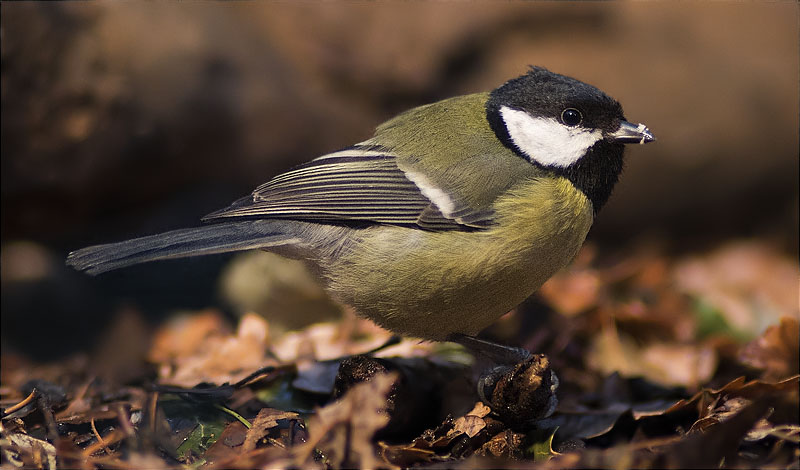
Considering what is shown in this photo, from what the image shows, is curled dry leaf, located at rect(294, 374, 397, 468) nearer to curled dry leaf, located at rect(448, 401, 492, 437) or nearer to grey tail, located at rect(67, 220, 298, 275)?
curled dry leaf, located at rect(448, 401, 492, 437)

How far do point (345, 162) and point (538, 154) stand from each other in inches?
27.2

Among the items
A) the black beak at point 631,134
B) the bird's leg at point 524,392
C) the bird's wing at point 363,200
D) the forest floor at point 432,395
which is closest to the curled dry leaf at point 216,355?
the forest floor at point 432,395

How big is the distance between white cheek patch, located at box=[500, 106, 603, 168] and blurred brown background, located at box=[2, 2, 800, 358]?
7.03ft

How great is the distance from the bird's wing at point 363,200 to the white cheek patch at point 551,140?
316 millimetres

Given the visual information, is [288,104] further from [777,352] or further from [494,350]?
[777,352]

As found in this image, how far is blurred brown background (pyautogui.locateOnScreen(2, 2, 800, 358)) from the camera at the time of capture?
12.8 ft

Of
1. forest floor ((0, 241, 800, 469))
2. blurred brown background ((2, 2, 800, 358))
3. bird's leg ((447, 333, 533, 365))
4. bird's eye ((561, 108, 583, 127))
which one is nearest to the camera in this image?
forest floor ((0, 241, 800, 469))

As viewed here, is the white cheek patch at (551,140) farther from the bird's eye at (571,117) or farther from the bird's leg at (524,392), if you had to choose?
the bird's leg at (524,392)

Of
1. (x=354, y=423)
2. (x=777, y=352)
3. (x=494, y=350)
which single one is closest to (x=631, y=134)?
(x=494, y=350)

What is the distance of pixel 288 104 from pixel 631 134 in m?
2.86

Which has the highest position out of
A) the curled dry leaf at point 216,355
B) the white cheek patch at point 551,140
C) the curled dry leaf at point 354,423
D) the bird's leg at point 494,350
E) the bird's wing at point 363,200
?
the white cheek patch at point 551,140

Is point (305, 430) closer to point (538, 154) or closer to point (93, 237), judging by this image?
point (538, 154)

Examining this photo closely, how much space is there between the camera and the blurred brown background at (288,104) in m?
3.92

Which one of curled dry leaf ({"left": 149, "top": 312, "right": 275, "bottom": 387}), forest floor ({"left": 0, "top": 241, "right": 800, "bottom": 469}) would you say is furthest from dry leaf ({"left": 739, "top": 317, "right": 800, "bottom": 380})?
curled dry leaf ({"left": 149, "top": 312, "right": 275, "bottom": 387})
